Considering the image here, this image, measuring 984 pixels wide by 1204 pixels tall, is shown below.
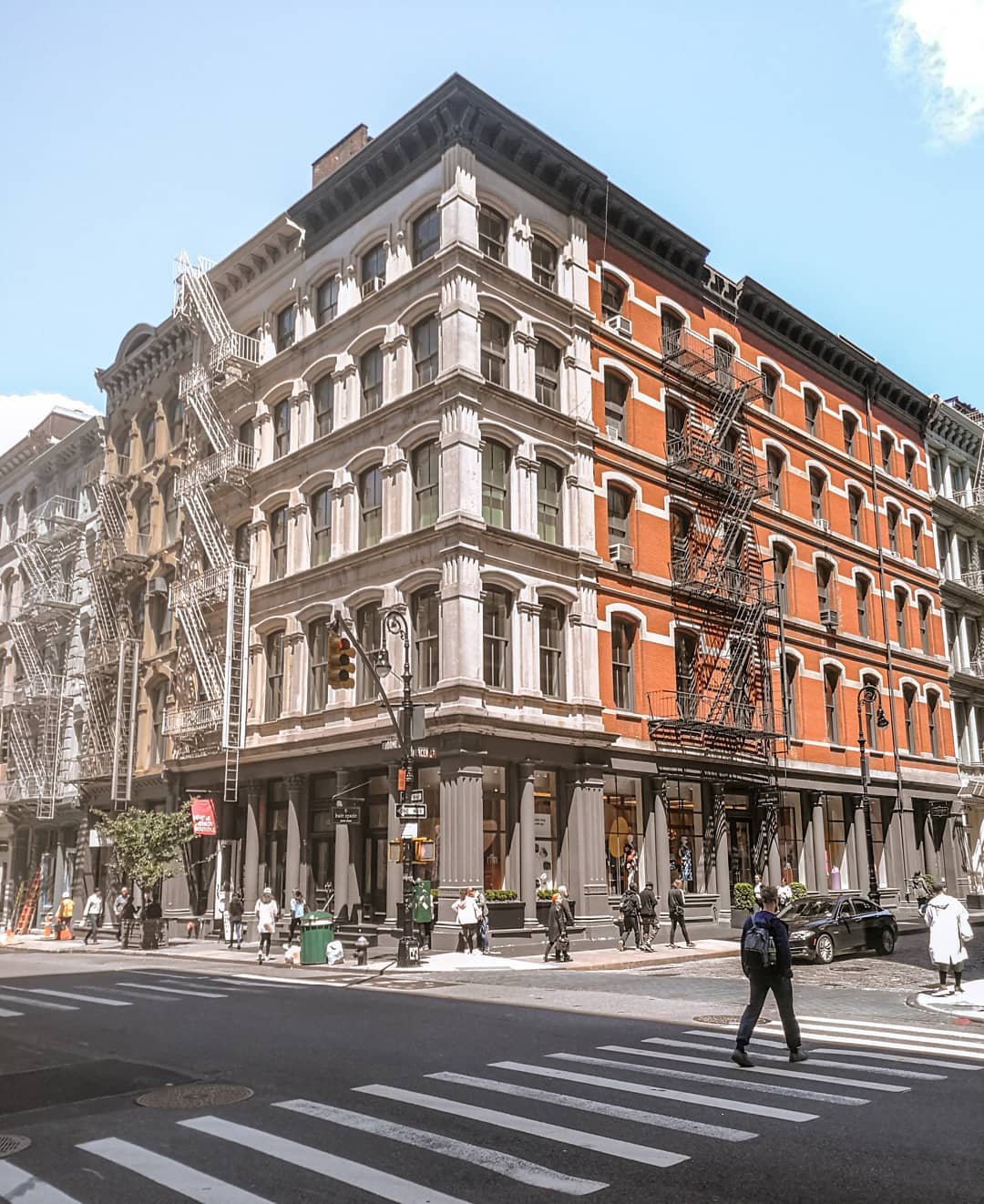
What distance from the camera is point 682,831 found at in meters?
32.7

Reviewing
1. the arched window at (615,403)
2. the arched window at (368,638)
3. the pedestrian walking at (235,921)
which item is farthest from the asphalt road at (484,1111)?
the arched window at (615,403)

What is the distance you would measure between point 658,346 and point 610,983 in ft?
74.9

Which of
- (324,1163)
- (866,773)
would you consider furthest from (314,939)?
(866,773)

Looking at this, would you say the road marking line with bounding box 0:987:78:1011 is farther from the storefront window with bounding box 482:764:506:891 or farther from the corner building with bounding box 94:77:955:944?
the storefront window with bounding box 482:764:506:891

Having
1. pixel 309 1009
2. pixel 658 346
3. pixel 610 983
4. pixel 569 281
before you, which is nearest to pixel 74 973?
pixel 309 1009

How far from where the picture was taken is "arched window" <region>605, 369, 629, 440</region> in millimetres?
33625

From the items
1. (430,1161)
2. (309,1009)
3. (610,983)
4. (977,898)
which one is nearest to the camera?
(430,1161)

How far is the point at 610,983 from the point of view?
64.9ft

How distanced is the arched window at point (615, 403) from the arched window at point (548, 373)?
2.27 meters

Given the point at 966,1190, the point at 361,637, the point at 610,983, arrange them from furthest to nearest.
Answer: the point at 361,637 < the point at 610,983 < the point at 966,1190

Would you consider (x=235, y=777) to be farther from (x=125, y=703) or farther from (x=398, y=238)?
(x=398, y=238)

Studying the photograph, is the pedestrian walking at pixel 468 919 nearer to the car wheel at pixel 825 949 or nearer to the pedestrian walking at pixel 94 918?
the car wheel at pixel 825 949

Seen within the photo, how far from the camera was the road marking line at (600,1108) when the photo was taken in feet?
25.5

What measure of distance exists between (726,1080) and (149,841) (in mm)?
27207
